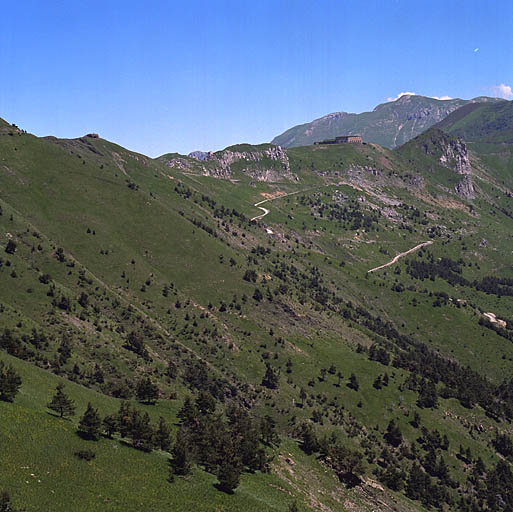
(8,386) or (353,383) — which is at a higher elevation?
(8,386)

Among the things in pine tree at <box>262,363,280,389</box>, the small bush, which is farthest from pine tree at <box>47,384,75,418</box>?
pine tree at <box>262,363,280,389</box>

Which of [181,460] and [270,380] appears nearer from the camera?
[181,460]

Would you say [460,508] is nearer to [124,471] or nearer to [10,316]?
[124,471]

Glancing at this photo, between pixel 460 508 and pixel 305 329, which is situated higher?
pixel 305 329

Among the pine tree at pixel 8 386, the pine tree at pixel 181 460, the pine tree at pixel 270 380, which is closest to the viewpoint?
the pine tree at pixel 181 460

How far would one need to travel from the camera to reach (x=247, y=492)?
199 ft

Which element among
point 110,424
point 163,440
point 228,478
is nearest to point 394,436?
point 163,440

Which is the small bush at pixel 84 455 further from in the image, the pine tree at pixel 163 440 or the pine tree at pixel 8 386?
the pine tree at pixel 8 386

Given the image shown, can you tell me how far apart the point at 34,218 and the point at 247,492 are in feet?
506

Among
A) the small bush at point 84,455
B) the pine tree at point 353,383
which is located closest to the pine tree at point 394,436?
the pine tree at point 353,383

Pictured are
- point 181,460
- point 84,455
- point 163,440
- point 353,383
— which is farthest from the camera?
point 353,383

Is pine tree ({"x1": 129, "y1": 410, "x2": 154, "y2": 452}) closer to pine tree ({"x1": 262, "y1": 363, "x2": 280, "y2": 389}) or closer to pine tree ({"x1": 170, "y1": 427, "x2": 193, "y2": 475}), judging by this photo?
pine tree ({"x1": 170, "y1": 427, "x2": 193, "y2": 475})

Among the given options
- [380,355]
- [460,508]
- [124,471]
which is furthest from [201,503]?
[380,355]

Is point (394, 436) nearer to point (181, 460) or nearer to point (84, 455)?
point (181, 460)
